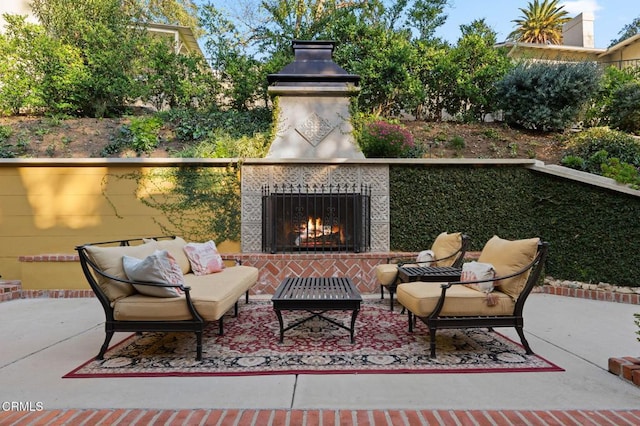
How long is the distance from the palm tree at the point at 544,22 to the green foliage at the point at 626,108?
1134 cm

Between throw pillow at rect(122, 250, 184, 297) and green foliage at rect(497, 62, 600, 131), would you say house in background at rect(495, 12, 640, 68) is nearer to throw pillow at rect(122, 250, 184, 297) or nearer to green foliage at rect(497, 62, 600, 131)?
green foliage at rect(497, 62, 600, 131)

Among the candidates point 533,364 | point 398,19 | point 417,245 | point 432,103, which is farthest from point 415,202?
point 398,19

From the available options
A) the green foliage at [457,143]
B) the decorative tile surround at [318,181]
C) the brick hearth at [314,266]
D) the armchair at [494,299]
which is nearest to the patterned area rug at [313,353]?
the armchair at [494,299]

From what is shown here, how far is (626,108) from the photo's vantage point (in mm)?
7961

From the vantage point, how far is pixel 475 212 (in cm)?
610

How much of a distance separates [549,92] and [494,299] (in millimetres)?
6852

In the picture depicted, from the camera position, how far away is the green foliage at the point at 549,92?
794 centimetres

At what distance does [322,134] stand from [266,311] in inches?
125

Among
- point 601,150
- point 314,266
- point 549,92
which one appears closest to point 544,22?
point 549,92

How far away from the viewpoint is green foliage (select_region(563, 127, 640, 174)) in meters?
6.31

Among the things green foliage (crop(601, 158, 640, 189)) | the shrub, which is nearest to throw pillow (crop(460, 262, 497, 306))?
green foliage (crop(601, 158, 640, 189))

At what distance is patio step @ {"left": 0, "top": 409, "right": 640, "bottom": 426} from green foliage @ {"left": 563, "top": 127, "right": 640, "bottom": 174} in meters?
5.30

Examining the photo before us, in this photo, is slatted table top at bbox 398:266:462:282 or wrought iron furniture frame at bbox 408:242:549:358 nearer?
wrought iron furniture frame at bbox 408:242:549:358

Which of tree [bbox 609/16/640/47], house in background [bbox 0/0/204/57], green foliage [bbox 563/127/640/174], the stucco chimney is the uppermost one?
tree [bbox 609/16/640/47]
